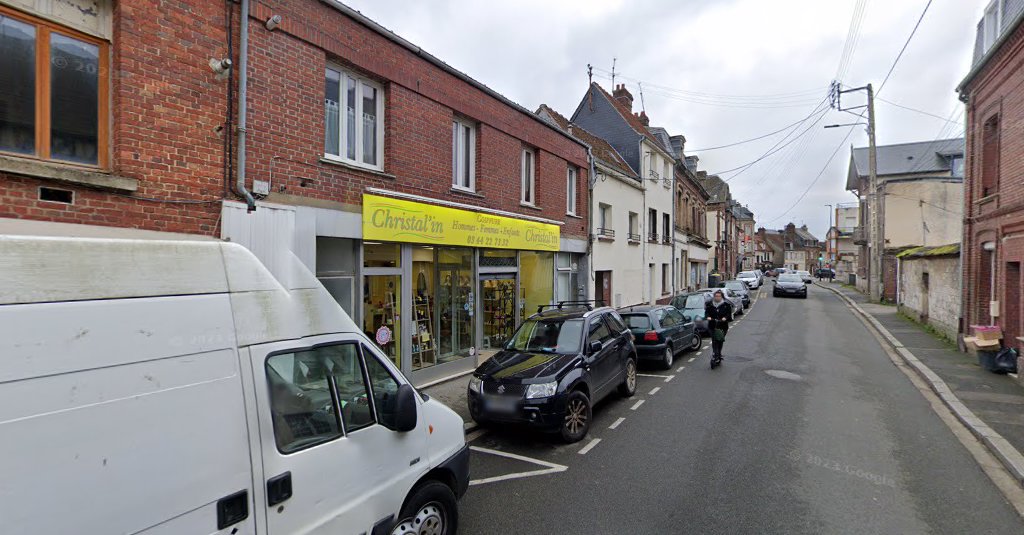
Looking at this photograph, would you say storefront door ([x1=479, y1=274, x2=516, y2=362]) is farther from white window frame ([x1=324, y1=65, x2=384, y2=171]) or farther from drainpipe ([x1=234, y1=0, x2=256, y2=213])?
drainpipe ([x1=234, y1=0, x2=256, y2=213])

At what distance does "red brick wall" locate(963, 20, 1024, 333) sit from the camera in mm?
9930

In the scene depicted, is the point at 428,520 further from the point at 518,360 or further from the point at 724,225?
the point at 724,225

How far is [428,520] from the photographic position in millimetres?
3641

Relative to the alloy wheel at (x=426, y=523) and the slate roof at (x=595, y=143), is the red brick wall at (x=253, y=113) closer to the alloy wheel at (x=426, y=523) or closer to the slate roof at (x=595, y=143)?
the alloy wheel at (x=426, y=523)

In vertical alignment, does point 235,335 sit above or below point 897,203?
below

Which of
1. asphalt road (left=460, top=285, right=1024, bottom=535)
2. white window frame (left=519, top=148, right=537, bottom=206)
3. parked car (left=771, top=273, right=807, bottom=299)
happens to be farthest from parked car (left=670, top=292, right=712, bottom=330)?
parked car (left=771, top=273, right=807, bottom=299)

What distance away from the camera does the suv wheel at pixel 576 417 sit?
19.8 ft

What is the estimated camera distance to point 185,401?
2273 mm

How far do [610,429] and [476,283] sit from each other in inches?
190

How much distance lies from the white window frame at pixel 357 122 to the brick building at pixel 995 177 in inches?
504

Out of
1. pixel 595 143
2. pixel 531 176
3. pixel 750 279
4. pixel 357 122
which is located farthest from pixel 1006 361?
pixel 750 279

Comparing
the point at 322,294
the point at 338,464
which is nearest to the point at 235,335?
the point at 322,294

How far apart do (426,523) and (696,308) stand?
13540 mm

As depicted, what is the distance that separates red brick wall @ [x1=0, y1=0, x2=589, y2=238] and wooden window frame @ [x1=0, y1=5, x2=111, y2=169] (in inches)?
5.4
